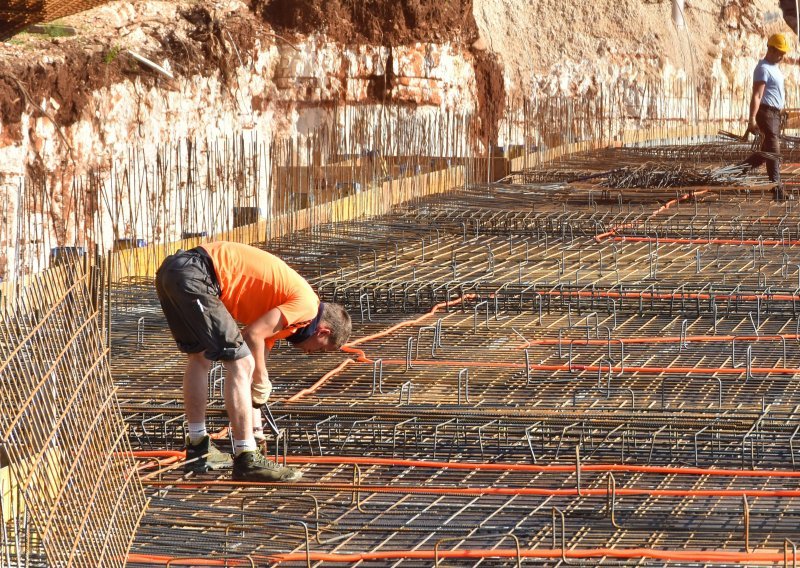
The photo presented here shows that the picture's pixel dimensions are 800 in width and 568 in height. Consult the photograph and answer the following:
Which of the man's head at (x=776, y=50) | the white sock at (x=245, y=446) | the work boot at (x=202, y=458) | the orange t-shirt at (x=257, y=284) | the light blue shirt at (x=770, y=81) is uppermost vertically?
the man's head at (x=776, y=50)

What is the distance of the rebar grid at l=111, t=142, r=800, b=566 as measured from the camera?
355 cm

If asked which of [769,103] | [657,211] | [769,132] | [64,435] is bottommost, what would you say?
[64,435]

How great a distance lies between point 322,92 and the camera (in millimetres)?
13297

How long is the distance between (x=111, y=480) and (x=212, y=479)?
0.57 metres

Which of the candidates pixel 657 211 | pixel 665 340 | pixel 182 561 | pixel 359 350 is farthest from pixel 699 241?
pixel 182 561

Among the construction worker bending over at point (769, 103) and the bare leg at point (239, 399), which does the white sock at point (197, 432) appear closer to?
the bare leg at point (239, 399)

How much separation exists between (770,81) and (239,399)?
24.7ft

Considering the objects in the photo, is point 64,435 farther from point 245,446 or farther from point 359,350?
point 359,350

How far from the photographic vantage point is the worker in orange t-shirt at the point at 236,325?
13.0ft

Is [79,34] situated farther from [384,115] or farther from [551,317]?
[551,317]

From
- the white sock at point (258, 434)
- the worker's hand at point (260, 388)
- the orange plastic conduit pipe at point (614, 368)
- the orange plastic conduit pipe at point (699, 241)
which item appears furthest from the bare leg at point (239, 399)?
the orange plastic conduit pipe at point (699, 241)

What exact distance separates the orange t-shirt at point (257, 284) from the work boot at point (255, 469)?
0.41m

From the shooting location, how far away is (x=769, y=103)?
10367 mm

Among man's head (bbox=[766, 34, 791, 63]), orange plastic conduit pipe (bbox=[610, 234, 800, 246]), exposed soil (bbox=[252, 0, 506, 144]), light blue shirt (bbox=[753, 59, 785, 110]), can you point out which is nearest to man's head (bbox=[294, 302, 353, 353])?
orange plastic conduit pipe (bbox=[610, 234, 800, 246])
